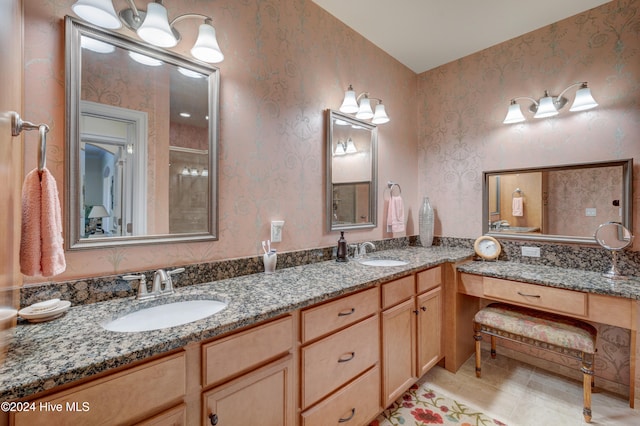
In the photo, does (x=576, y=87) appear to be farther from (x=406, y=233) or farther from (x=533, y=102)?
(x=406, y=233)

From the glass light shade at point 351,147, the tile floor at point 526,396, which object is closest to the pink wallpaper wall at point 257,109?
the glass light shade at point 351,147

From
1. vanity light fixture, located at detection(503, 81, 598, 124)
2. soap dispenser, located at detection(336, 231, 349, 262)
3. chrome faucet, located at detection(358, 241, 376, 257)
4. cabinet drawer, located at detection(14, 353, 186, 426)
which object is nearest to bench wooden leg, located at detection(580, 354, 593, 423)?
chrome faucet, located at detection(358, 241, 376, 257)

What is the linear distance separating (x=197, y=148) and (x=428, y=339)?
74.7 inches

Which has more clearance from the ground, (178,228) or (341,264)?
(178,228)

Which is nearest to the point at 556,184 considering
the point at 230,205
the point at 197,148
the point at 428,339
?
the point at 428,339

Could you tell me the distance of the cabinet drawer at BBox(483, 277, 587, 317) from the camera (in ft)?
5.37

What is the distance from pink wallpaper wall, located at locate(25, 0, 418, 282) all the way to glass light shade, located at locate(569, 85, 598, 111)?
1489 millimetres

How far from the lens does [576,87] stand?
6.50 feet

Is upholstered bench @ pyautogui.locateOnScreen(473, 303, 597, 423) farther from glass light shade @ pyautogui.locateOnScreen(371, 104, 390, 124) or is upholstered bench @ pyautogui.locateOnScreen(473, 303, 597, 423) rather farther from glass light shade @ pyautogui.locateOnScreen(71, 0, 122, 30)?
glass light shade @ pyautogui.locateOnScreen(71, 0, 122, 30)

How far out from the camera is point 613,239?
1826 mm

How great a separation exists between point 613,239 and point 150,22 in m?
2.88

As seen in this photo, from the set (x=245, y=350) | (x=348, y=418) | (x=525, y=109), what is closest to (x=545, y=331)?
(x=348, y=418)

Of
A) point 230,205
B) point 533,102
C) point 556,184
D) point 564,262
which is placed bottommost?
point 564,262

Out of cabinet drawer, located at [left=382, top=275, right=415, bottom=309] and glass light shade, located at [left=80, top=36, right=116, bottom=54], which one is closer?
glass light shade, located at [left=80, top=36, right=116, bottom=54]
